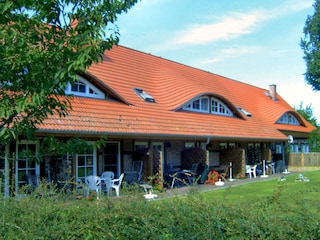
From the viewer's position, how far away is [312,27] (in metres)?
40.8

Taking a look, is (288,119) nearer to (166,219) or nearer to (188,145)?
(188,145)

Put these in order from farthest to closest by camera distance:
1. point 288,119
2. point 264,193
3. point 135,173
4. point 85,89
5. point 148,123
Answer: point 288,119 < point 148,123 < point 85,89 < point 135,173 < point 264,193

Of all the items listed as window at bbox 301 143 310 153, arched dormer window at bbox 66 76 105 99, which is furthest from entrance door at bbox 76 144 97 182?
window at bbox 301 143 310 153

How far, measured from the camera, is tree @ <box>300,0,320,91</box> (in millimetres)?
37844

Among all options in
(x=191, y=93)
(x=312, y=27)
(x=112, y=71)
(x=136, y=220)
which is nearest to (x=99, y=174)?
(x=112, y=71)

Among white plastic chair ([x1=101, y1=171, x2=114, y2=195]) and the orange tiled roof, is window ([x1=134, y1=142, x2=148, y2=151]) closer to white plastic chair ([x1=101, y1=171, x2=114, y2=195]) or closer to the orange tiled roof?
the orange tiled roof

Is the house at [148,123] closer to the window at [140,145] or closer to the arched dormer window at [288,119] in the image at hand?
the window at [140,145]

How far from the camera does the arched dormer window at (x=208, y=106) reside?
73.7 feet

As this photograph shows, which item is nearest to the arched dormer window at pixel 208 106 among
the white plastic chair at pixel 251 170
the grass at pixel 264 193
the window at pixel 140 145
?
the white plastic chair at pixel 251 170

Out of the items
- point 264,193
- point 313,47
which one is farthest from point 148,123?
point 313,47

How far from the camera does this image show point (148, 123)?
54.5ft

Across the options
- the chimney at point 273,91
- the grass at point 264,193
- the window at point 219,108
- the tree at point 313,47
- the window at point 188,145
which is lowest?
the grass at point 264,193

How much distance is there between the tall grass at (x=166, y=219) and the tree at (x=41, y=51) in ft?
3.31

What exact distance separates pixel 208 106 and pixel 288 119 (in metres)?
13.6
